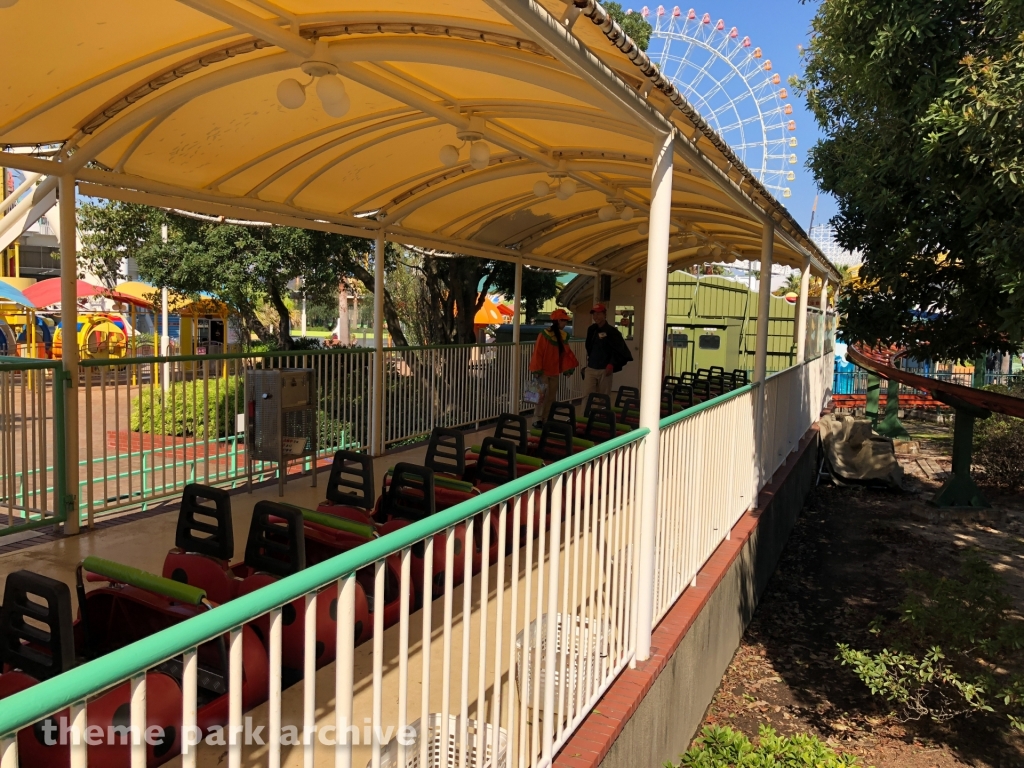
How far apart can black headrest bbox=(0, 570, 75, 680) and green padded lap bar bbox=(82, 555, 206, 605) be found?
437 millimetres

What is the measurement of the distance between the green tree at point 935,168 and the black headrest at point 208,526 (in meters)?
3.99

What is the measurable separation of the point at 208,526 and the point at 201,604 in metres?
0.92

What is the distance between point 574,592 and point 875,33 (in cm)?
413

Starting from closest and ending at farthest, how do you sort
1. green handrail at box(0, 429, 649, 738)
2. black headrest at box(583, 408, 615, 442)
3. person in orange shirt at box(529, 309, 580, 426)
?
green handrail at box(0, 429, 649, 738)
black headrest at box(583, 408, 615, 442)
person in orange shirt at box(529, 309, 580, 426)

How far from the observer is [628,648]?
11.9 ft

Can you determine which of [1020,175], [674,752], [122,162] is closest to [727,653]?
[674,752]

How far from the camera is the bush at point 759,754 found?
13.2 feet

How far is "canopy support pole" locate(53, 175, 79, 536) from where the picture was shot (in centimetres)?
488

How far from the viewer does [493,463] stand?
18.5ft

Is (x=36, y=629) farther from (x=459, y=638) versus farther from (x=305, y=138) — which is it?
(x=305, y=138)

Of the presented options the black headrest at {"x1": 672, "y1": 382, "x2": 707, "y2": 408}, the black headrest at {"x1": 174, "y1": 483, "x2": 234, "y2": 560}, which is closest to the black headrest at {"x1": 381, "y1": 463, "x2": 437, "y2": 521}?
the black headrest at {"x1": 174, "y1": 483, "x2": 234, "y2": 560}

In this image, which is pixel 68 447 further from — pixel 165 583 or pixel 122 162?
pixel 165 583

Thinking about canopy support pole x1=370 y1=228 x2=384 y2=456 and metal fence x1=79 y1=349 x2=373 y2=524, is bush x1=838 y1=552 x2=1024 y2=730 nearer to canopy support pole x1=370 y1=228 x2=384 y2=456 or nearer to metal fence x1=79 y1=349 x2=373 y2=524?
canopy support pole x1=370 y1=228 x2=384 y2=456

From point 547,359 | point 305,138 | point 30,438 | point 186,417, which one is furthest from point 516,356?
point 30,438
